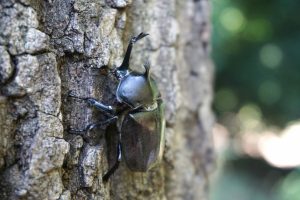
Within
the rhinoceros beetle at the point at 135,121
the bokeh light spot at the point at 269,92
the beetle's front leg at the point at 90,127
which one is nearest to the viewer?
the beetle's front leg at the point at 90,127

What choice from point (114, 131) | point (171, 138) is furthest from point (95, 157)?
point (171, 138)

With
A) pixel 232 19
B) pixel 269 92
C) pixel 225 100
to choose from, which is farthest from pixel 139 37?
pixel 225 100

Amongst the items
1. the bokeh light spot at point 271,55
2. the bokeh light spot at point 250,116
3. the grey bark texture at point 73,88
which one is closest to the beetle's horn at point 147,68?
the grey bark texture at point 73,88

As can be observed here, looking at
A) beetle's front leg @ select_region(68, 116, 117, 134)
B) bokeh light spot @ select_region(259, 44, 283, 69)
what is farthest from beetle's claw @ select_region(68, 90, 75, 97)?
bokeh light spot @ select_region(259, 44, 283, 69)

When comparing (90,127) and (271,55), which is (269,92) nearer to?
(271,55)

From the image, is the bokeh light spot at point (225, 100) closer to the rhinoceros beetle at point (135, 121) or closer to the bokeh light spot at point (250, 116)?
the bokeh light spot at point (250, 116)

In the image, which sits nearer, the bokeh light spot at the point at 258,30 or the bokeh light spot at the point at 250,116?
the bokeh light spot at the point at 258,30
